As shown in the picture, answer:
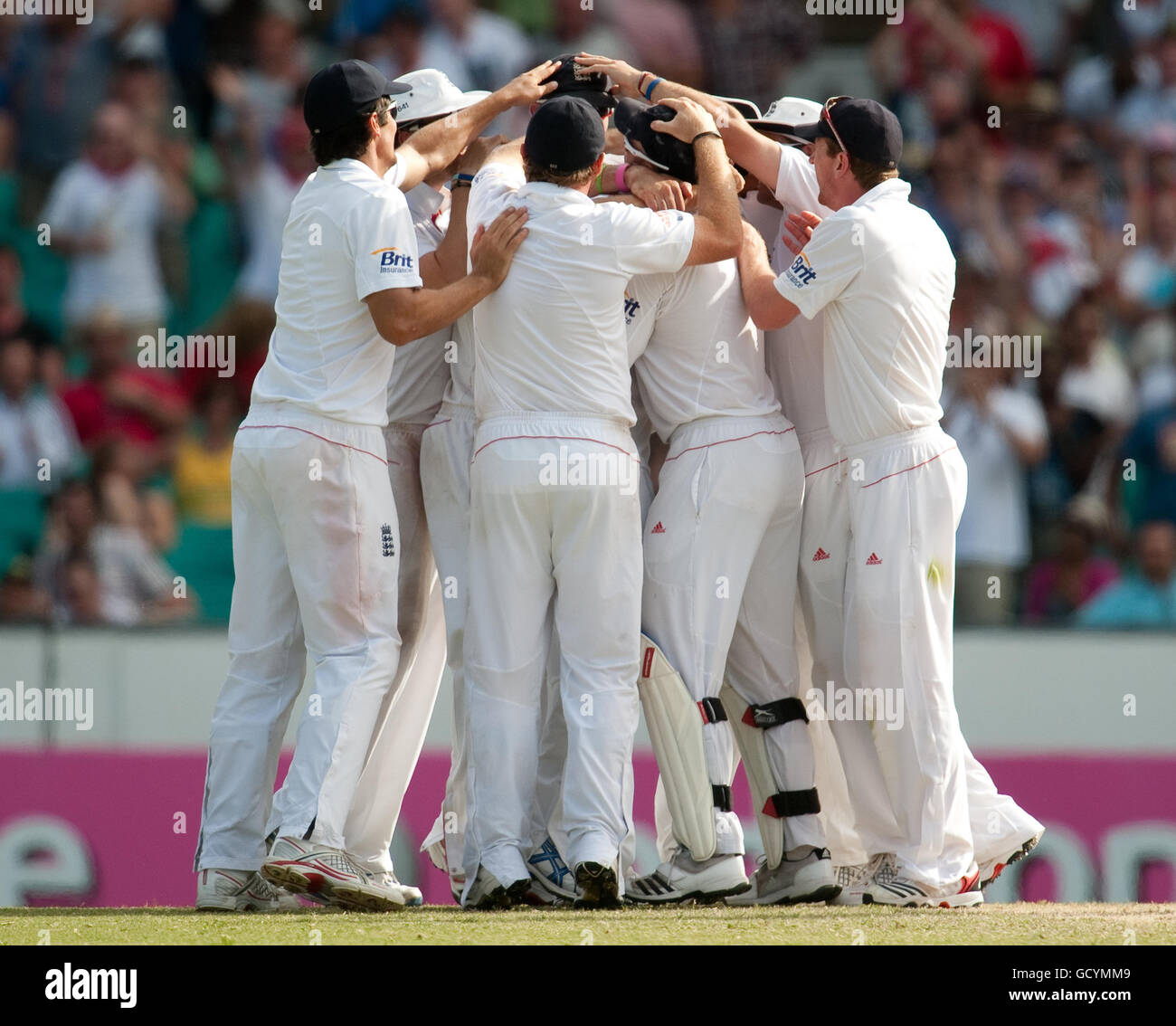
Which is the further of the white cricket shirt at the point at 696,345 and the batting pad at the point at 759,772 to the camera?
the white cricket shirt at the point at 696,345

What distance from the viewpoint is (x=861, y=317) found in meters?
5.82

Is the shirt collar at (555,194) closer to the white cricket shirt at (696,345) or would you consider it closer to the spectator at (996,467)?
the white cricket shirt at (696,345)

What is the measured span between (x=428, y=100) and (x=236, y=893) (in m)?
2.91

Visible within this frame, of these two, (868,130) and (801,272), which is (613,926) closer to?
(801,272)

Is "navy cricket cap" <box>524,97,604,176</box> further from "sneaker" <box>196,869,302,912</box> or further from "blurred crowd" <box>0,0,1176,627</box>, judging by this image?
"blurred crowd" <box>0,0,1176,627</box>

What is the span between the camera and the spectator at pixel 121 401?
9.70 m

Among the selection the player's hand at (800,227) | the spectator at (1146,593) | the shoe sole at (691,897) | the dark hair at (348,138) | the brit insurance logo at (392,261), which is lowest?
the shoe sole at (691,897)

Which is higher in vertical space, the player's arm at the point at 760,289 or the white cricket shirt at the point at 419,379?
the player's arm at the point at 760,289

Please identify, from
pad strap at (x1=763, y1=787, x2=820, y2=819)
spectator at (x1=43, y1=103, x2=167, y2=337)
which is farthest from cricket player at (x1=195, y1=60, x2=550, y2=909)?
spectator at (x1=43, y1=103, x2=167, y2=337)

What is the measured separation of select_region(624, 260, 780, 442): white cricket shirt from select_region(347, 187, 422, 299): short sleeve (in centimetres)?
85

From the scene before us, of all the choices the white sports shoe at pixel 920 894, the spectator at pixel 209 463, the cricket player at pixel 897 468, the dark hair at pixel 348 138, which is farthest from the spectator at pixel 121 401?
the white sports shoe at pixel 920 894

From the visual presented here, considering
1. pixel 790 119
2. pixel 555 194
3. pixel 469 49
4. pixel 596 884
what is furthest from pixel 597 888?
pixel 469 49

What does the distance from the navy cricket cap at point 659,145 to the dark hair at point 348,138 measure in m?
0.91

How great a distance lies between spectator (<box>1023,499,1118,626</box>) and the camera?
970 centimetres
